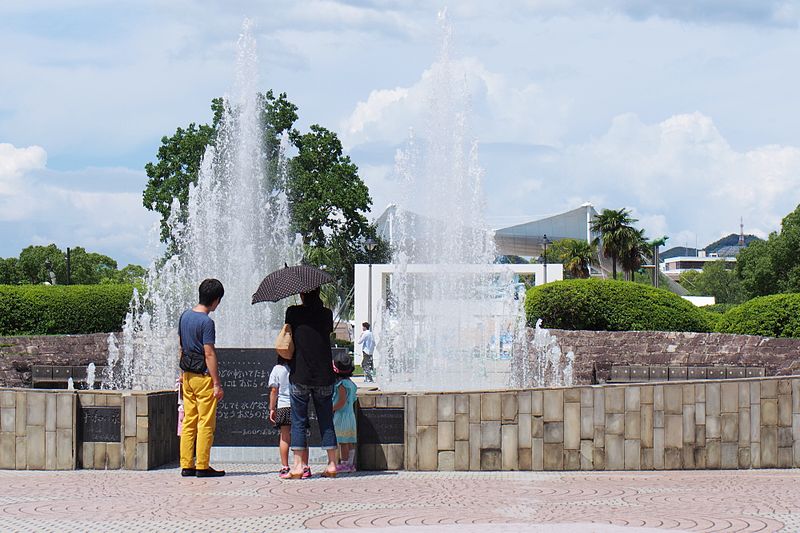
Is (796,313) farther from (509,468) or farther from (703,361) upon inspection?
(509,468)

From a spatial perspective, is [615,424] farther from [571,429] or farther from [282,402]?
[282,402]

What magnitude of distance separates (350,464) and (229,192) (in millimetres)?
21255

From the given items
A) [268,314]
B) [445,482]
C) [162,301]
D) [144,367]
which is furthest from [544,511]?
[162,301]

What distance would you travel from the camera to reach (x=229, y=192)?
30609 millimetres

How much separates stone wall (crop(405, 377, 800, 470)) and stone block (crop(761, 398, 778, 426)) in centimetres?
18

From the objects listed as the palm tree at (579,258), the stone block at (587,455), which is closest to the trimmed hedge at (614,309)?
the stone block at (587,455)

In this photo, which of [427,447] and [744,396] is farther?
[744,396]

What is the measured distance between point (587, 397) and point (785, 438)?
1.99 m

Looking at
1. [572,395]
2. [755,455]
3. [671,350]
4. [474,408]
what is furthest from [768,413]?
[671,350]

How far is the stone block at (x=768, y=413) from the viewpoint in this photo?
35.2 ft

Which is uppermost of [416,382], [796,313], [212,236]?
[212,236]

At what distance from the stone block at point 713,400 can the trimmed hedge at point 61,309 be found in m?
24.8

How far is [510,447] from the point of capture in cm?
1034

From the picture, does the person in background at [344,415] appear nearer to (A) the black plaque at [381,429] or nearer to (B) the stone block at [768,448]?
(A) the black plaque at [381,429]
